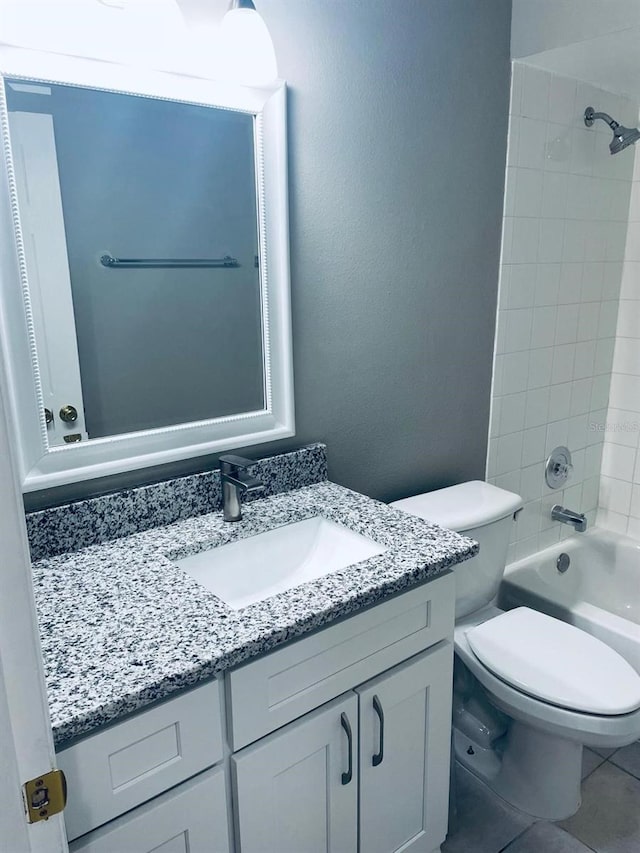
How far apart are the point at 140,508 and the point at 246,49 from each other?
96 centimetres

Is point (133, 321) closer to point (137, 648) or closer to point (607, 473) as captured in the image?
point (137, 648)

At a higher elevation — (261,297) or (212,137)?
(212,137)

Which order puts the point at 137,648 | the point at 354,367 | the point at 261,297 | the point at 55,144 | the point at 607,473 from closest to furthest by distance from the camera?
the point at 137,648 → the point at 55,144 → the point at 261,297 → the point at 354,367 → the point at 607,473

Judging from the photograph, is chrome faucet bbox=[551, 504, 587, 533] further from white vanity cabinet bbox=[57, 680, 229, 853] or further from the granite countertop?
white vanity cabinet bbox=[57, 680, 229, 853]

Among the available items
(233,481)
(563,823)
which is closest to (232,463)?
(233,481)

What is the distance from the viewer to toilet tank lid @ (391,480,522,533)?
5.50 feet

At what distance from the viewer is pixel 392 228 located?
1668 millimetres

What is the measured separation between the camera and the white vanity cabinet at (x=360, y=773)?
1088 millimetres

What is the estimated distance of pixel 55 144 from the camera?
114cm

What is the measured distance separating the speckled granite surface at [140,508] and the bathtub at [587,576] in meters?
1.02

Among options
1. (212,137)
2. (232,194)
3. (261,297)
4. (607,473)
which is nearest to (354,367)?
(261,297)

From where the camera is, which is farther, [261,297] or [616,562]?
[616,562]

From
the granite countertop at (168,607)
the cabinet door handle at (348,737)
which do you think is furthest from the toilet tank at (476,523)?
the cabinet door handle at (348,737)

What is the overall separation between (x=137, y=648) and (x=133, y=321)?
2.18 feet
